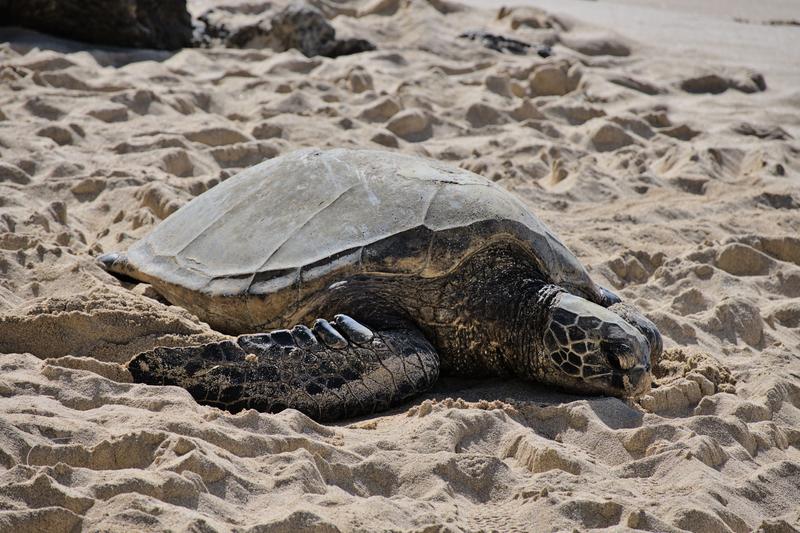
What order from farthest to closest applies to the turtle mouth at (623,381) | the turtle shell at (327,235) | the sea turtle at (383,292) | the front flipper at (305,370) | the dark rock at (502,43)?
the dark rock at (502,43)
the turtle shell at (327,235)
the turtle mouth at (623,381)
the sea turtle at (383,292)
the front flipper at (305,370)

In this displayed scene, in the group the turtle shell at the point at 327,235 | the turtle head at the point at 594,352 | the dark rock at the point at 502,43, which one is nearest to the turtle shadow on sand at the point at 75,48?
the dark rock at the point at 502,43

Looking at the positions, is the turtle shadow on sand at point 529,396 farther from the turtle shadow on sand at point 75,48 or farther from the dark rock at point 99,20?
the dark rock at point 99,20

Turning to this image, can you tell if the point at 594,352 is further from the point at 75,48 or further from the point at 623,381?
the point at 75,48

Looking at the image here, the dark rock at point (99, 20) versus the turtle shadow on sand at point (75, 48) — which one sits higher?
the dark rock at point (99, 20)

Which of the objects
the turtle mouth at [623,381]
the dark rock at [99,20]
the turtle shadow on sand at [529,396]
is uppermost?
the dark rock at [99,20]

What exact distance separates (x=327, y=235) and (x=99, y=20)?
484 centimetres

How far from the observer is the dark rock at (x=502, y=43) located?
29.0ft

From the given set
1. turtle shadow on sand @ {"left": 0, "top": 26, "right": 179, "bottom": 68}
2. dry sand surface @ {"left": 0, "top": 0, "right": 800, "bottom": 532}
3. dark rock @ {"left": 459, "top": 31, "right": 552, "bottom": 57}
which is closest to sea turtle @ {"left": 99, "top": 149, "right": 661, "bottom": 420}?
dry sand surface @ {"left": 0, "top": 0, "right": 800, "bottom": 532}

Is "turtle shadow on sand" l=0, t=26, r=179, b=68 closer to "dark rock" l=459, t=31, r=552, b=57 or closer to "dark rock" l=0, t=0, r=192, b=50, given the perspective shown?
"dark rock" l=0, t=0, r=192, b=50

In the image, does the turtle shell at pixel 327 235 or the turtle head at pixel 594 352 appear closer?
the turtle head at pixel 594 352

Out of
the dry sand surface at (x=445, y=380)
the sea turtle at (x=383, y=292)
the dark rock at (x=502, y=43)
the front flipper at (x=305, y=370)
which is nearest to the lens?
the dry sand surface at (x=445, y=380)

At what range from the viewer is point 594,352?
3389 millimetres

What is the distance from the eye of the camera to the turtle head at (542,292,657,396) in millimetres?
3336

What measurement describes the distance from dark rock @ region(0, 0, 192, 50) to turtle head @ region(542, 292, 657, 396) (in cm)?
535
